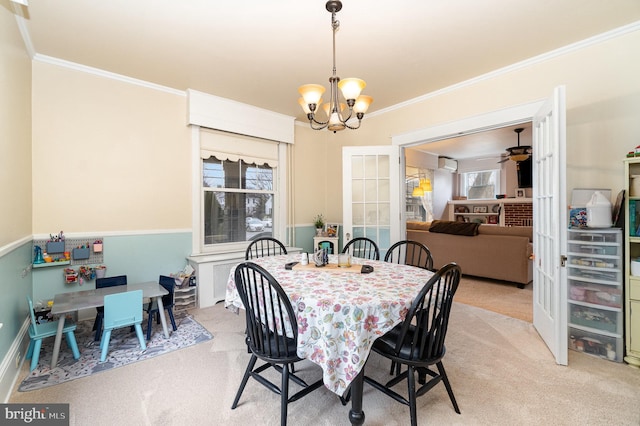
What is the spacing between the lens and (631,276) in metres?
2.23

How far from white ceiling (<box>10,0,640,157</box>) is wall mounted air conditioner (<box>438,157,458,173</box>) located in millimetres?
5165

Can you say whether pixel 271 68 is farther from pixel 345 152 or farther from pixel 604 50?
pixel 604 50

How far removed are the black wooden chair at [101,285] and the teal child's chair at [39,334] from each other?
0.88 ft

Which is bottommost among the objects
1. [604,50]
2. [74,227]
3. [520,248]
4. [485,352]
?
[485,352]

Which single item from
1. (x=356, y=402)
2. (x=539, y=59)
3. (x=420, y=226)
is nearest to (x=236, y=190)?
(x=356, y=402)

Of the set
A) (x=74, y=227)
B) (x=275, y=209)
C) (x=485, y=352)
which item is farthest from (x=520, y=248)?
(x=74, y=227)

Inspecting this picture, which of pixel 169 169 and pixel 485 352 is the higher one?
pixel 169 169

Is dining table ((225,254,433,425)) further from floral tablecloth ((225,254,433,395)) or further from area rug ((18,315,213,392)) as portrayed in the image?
area rug ((18,315,213,392))

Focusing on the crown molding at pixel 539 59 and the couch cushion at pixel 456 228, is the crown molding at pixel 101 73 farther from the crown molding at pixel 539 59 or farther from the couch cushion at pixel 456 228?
the couch cushion at pixel 456 228

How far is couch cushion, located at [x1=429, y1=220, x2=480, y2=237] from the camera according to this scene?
4848mm

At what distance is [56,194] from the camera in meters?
2.93

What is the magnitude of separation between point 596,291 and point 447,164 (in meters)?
6.55

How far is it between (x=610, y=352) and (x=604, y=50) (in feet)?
8.22

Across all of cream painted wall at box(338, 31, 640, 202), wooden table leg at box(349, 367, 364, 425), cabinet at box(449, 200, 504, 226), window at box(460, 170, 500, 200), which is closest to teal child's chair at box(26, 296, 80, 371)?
wooden table leg at box(349, 367, 364, 425)
